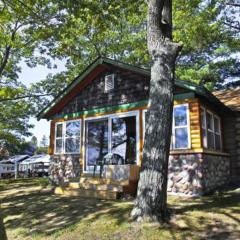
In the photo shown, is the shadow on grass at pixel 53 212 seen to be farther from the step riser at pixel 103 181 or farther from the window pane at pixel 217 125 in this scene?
the window pane at pixel 217 125

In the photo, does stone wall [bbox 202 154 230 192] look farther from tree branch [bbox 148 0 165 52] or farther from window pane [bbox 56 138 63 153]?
window pane [bbox 56 138 63 153]

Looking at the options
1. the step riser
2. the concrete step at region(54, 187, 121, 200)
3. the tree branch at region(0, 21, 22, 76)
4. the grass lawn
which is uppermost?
the tree branch at region(0, 21, 22, 76)

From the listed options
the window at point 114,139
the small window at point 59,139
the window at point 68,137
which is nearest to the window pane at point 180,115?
the window at point 114,139

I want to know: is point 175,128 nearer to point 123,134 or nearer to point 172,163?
point 172,163

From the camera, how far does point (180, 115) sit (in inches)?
438

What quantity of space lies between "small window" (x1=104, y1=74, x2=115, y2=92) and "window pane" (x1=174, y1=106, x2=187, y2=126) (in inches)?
123

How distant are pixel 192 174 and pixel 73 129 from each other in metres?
6.06

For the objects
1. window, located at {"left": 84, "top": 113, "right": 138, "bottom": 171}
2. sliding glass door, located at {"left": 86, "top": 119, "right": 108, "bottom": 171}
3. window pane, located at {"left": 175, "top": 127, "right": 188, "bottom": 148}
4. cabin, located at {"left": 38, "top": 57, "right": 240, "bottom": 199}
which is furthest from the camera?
sliding glass door, located at {"left": 86, "top": 119, "right": 108, "bottom": 171}

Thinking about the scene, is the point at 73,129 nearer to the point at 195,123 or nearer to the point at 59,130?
the point at 59,130

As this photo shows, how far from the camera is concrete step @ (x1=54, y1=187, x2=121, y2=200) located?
9703 mm

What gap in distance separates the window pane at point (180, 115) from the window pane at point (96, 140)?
11.2 ft

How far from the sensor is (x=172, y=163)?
35.6 ft

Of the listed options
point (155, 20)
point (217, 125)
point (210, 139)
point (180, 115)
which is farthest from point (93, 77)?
point (155, 20)

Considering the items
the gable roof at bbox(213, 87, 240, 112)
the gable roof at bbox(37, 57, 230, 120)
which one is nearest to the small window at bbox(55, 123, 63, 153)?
the gable roof at bbox(37, 57, 230, 120)
